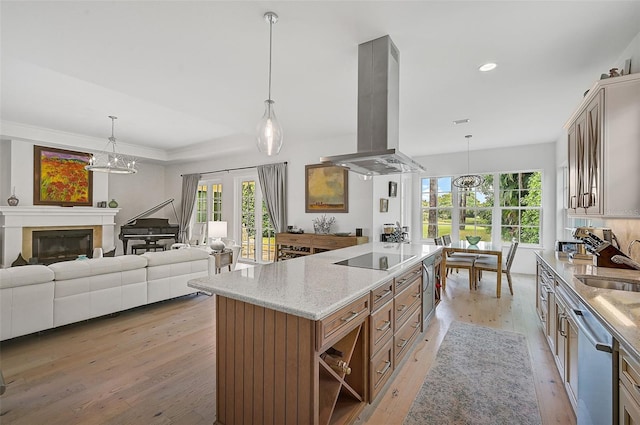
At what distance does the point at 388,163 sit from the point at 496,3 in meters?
1.34

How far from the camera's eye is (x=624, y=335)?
1178 mm

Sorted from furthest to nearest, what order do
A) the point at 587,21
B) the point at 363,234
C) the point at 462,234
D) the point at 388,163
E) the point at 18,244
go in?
the point at 462,234, the point at 18,244, the point at 363,234, the point at 388,163, the point at 587,21

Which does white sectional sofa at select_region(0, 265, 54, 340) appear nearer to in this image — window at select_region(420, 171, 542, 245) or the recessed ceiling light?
the recessed ceiling light

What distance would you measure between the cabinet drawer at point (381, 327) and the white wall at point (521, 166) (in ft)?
18.3

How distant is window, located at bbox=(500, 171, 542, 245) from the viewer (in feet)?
20.0

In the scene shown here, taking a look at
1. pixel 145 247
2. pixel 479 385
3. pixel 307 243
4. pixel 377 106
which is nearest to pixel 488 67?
pixel 377 106

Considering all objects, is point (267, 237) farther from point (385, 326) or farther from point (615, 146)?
point (615, 146)

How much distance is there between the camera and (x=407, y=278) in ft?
8.32

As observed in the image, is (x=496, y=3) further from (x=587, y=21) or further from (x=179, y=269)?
(x=179, y=269)

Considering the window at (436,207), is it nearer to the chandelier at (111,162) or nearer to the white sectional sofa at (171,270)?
the white sectional sofa at (171,270)

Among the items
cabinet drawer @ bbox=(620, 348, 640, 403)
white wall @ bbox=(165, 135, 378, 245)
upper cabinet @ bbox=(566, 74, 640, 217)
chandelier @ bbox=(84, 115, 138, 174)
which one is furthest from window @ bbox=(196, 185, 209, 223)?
cabinet drawer @ bbox=(620, 348, 640, 403)

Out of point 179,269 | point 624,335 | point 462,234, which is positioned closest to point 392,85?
point 624,335

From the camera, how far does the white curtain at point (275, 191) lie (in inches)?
239

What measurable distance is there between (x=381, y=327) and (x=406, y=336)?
68 cm
